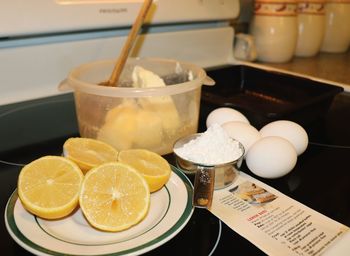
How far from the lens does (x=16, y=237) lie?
1.24ft

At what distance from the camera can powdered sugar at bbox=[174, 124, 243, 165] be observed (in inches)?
20.7

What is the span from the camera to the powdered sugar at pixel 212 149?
0.53 m

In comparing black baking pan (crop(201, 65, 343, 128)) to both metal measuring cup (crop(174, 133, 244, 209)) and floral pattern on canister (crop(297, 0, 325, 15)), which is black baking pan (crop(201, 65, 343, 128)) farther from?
floral pattern on canister (crop(297, 0, 325, 15))

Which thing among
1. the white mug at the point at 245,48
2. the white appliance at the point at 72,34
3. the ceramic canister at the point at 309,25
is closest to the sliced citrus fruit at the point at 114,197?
the white appliance at the point at 72,34

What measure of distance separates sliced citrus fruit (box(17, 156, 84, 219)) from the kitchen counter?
82 centimetres

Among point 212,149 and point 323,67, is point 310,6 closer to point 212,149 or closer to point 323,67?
point 323,67

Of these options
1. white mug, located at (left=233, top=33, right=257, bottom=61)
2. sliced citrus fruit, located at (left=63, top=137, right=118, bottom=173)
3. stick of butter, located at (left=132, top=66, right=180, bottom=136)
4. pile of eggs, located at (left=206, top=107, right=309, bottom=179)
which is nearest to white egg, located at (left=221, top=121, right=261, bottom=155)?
pile of eggs, located at (left=206, top=107, right=309, bottom=179)

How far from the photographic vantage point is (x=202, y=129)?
2.49 ft

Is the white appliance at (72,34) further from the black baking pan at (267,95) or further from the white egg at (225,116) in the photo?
the white egg at (225,116)

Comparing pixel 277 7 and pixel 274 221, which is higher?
pixel 277 7

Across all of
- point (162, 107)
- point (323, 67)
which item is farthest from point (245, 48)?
point (162, 107)

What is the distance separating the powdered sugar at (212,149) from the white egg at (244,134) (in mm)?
44

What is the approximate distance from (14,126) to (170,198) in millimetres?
438

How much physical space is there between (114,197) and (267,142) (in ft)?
0.94
